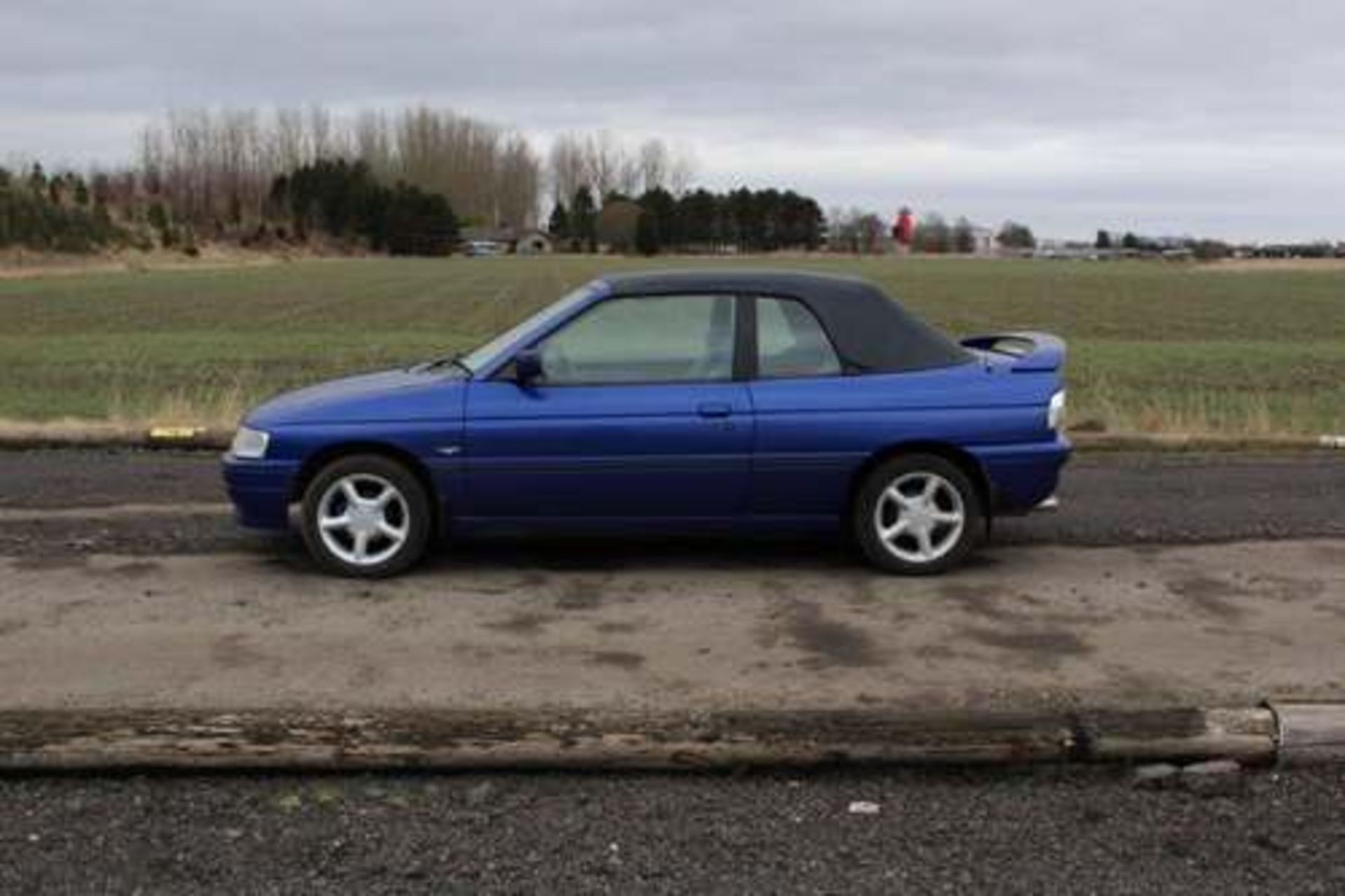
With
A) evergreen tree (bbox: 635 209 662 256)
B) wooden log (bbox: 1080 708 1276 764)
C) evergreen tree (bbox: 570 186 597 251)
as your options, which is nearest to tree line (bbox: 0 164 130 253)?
evergreen tree (bbox: 635 209 662 256)

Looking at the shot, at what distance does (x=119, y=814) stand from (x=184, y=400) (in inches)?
470

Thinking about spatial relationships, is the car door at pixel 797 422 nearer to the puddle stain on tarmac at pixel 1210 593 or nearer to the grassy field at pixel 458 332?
the puddle stain on tarmac at pixel 1210 593

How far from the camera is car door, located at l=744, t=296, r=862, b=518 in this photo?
675 centimetres

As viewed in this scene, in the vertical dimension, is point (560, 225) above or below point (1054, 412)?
above

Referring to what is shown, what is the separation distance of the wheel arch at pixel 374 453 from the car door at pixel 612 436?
0.65ft

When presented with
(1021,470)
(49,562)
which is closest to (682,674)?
(1021,470)

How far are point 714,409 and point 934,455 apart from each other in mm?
Result: 1065

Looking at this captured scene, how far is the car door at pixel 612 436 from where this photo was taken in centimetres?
671

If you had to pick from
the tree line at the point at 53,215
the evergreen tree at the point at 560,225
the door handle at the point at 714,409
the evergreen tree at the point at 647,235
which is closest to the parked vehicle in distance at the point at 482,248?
the evergreen tree at the point at 560,225

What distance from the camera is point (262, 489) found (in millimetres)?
6832

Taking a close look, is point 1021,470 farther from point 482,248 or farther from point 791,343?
point 482,248

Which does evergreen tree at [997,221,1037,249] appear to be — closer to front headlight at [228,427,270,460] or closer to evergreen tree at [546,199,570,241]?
evergreen tree at [546,199,570,241]

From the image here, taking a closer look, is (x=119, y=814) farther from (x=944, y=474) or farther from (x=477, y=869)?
(x=944, y=474)

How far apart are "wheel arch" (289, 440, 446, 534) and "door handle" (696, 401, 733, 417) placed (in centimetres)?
126
